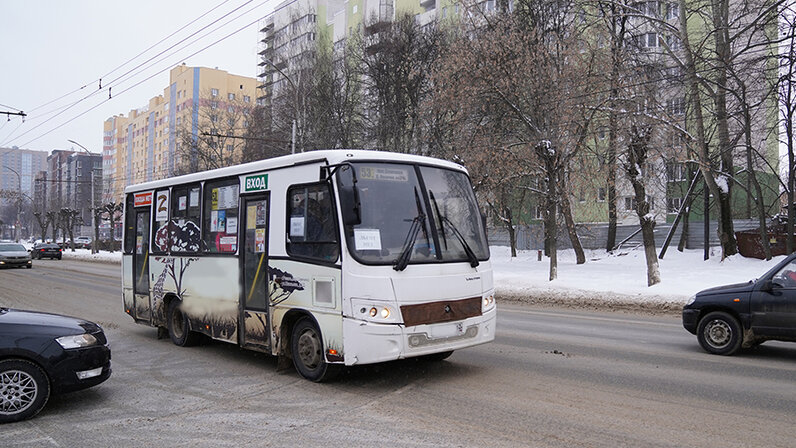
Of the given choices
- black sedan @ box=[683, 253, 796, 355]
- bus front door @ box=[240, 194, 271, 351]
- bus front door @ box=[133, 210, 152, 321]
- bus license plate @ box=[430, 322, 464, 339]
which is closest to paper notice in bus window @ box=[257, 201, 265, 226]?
bus front door @ box=[240, 194, 271, 351]

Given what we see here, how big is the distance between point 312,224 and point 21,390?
329cm

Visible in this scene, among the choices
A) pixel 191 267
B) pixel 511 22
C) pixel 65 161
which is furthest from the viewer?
pixel 65 161

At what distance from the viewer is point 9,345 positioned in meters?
5.76

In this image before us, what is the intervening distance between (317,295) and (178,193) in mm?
4100

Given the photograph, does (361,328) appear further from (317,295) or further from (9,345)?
(9,345)

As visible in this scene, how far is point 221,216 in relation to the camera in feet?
28.6

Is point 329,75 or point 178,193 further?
point 329,75

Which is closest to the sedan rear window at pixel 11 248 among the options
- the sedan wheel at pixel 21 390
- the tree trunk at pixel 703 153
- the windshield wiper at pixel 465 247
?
the sedan wheel at pixel 21 390

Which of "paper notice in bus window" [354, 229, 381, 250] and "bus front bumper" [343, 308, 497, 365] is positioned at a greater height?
"paper notice in bus window" [354, 229, 381, 250]

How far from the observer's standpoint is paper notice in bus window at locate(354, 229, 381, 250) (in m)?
6.59

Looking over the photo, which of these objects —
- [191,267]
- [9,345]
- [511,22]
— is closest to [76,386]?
[9,345]

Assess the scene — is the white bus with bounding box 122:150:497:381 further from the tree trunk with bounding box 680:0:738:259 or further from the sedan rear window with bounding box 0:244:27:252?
the sedan rear window with bounding box 0:244:27:252

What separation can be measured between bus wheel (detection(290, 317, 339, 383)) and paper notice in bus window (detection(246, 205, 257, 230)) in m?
1.57

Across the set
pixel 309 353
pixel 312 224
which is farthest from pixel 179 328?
pixel 312 224
